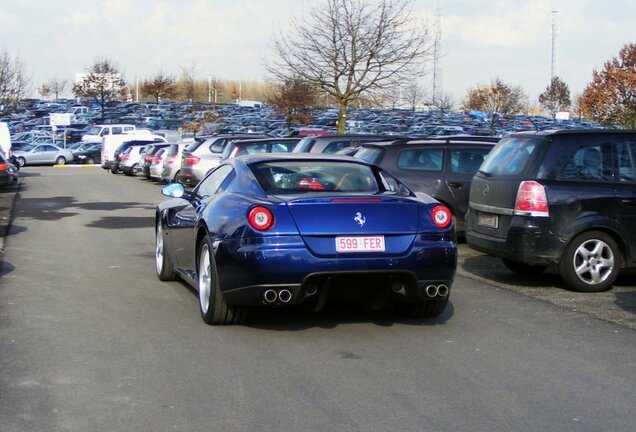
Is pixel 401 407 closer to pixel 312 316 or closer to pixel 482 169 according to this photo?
pixel 312 316

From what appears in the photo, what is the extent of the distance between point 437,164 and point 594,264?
4.64 metres

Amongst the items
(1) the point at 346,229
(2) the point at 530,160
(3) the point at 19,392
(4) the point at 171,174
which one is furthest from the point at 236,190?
(4) the point at 171,174

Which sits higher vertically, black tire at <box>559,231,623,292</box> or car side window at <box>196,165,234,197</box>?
car side window at <box>196,165,234,197</box>

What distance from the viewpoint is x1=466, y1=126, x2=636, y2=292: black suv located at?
8.98 metres

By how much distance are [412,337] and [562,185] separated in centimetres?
299

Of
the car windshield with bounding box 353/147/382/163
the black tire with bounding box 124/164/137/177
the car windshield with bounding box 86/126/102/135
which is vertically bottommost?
the black tire with bounding box 124/164/137/177

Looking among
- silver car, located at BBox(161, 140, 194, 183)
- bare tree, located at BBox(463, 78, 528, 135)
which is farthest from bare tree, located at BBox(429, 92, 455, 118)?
silver car, located at BBox(161, 140, 194, 183)

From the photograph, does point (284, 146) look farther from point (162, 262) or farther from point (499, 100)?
point (499, 100)

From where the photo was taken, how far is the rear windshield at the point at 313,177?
24.2ft

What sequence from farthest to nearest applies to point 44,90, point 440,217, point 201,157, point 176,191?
point 44,90, point 201,157, point 176,191, point 440,217

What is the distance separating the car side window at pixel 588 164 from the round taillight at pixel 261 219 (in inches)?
148

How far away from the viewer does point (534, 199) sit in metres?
8.99

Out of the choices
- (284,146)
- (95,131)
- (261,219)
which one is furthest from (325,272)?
(95,131)

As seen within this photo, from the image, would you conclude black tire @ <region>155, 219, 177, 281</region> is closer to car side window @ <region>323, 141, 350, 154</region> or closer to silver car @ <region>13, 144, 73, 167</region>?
car side window @ <region>323, 141, 350, 154</region>
